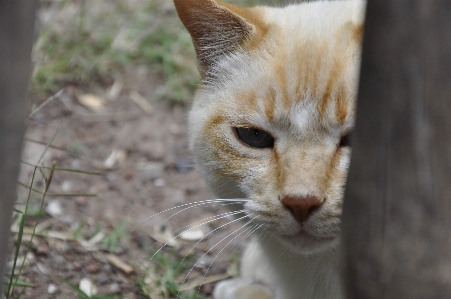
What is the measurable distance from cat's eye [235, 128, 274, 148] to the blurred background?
1.68 feet

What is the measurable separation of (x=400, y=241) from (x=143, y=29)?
3.61 metres

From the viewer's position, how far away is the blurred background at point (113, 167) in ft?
9.42

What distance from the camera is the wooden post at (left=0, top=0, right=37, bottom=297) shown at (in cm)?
130

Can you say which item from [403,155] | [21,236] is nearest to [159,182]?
[21,236]

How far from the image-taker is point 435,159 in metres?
1.24

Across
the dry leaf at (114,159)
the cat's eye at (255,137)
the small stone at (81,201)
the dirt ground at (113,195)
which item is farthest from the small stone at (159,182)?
the cat's eye at (255,137)

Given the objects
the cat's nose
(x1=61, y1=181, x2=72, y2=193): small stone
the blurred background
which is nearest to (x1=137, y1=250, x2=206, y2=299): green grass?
the blurred background

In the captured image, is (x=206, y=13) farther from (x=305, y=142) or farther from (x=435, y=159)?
(x=435, y=159)

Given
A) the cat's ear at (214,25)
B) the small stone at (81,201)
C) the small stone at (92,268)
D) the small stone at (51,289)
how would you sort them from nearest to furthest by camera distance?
the cat's ear at (214,25) < the small stone at (51,289) < the small stone at (92,268) < the small stone at (81,201)

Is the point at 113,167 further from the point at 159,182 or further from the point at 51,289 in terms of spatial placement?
the point at 51,289

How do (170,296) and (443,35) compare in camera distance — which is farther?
(170,296)

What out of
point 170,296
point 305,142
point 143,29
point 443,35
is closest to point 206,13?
point 305,142

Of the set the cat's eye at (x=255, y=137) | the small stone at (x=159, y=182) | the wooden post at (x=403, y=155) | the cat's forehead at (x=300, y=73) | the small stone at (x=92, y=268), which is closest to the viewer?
the wooden post at (x=403, y=155)

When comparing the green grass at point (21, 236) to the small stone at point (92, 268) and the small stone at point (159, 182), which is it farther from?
the small stone at point (159, 182)
